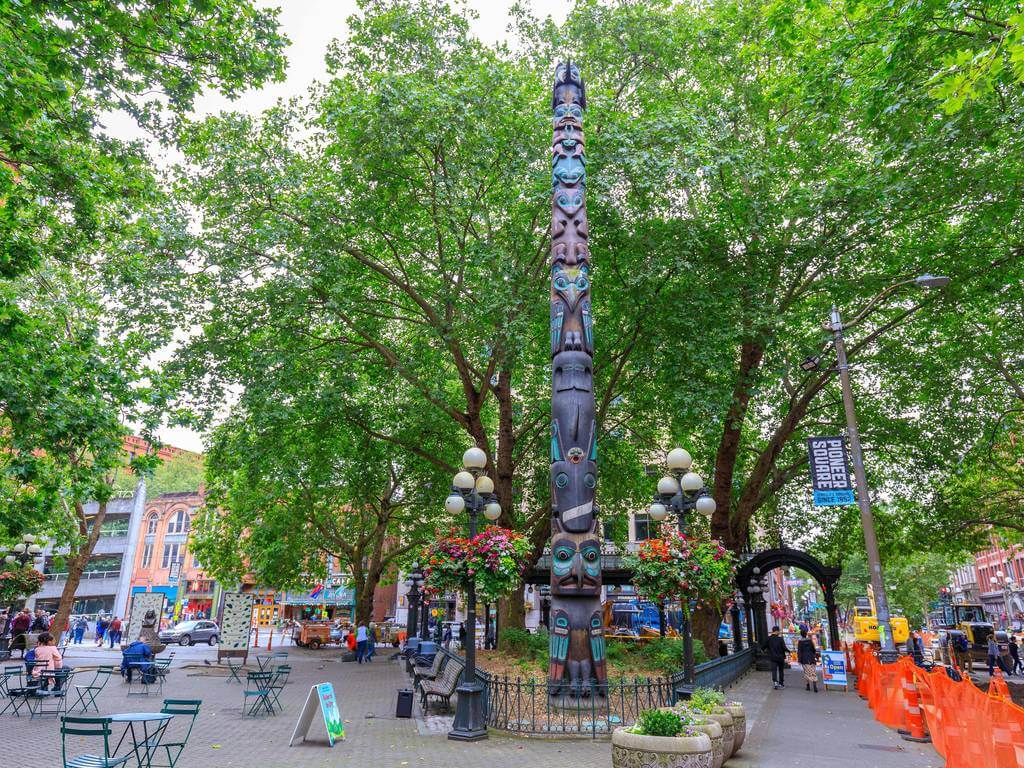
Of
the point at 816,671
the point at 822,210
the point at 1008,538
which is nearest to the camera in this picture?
the point at 822,210

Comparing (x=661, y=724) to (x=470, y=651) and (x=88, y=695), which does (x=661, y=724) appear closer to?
(x=470, y=651)

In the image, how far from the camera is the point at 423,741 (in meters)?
11.4

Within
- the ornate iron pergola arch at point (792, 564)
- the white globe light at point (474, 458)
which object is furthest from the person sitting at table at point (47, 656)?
the ornate iron pergola arch at point (792, 564)

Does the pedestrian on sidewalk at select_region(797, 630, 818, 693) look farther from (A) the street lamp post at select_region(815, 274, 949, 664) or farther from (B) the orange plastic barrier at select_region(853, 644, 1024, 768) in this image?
(A) the street lamp post at select_region(815, 274, 949, 664)

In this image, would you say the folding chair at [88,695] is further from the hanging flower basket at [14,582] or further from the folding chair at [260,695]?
the hanging flower basket at [14,582]

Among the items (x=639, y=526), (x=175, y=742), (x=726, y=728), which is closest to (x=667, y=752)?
(x=726, y=728)

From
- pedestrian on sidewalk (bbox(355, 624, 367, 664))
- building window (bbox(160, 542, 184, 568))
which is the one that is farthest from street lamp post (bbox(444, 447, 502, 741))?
building window (bbox(160, 542, 184, 568))

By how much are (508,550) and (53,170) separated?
1000cm

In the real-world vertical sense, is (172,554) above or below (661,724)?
above

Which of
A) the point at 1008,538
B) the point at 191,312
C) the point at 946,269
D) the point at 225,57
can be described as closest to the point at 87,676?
the point at 191,312

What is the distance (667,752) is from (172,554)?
215ft

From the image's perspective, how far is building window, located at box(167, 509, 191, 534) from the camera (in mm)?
63031

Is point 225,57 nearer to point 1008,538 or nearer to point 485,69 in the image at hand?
point 485,69

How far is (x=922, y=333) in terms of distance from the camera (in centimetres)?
2120
